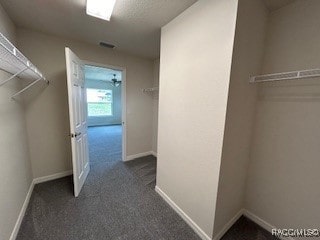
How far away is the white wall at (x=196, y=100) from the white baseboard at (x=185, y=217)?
4 cm

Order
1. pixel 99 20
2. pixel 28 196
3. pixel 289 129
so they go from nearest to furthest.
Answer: pixel 289 129
pixel 99 20
pixel 28 196

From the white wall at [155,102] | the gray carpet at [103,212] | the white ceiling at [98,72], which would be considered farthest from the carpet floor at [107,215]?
the white ceiling at [98,72]

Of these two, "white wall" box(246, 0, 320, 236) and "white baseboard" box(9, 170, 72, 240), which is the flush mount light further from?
"white baseboard" box(9, 170, 72, 240)

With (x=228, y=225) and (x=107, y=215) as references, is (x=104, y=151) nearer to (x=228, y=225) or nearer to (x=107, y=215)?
(x=107, y=215)

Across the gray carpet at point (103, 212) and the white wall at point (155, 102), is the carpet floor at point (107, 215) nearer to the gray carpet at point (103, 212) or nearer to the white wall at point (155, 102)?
the gray carpet at point (103, 212)

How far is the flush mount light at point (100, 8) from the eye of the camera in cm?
146

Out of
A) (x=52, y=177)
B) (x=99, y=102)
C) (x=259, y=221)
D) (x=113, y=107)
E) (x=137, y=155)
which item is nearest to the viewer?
(x=259, y=221)

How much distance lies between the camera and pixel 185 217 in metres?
1.74

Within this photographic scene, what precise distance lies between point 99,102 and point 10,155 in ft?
20.8

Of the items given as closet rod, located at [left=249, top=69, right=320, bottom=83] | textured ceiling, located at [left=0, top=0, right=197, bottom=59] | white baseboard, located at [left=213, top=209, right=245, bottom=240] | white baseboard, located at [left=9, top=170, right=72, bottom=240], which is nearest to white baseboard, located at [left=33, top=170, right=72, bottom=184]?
white baseboard, located at [left=9, top=170, right=72, bottom=240]

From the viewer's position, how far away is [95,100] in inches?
291

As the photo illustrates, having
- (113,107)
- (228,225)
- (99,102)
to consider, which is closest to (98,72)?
(99,102)

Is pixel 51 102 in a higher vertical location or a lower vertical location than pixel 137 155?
higher

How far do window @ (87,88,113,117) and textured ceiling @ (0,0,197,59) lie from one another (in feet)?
17.0
